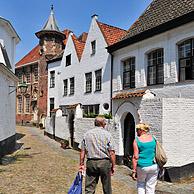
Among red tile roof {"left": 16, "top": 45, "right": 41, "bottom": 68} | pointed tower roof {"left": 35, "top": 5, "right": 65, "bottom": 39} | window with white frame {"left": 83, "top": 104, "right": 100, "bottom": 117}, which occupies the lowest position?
window with white frame {"left": 83, "top": 104, "right": 100, "bottom": 117}

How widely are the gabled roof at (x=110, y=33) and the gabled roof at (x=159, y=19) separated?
5.26 ft

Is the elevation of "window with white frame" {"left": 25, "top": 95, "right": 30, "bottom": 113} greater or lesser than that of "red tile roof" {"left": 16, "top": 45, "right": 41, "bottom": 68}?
lesser

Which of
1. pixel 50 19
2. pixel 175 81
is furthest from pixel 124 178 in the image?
pixel 50 19

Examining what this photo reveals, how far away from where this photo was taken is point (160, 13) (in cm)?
1363

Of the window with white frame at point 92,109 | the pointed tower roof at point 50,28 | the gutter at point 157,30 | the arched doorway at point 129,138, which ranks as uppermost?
the pointed tower roof at point 50,28

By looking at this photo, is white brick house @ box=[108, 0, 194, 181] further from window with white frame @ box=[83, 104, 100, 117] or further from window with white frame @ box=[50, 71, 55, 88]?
window with white frame @ box=[50, 71, 55, 88]

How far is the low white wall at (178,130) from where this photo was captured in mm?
8852

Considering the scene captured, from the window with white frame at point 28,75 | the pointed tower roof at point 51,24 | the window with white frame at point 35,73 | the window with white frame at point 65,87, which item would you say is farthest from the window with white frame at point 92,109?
the window with white frame at point 28,75

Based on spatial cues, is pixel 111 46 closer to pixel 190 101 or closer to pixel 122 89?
pixel 122 89

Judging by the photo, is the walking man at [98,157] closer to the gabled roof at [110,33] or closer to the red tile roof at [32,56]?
the gabled roof at [110,33]

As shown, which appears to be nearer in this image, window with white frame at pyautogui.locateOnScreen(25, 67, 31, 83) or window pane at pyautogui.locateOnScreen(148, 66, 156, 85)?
window pane at pyautogui.locateOnScreen(148, 66, 156, 85)

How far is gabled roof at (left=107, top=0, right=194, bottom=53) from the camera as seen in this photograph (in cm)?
1123

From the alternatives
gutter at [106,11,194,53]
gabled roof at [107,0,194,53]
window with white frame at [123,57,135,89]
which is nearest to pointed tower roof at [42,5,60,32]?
gabled roof at [107,0,194,53]

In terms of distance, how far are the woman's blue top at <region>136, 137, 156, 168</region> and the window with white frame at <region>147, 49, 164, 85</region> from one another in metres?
7.90
